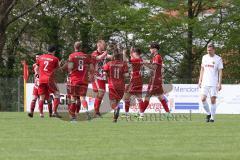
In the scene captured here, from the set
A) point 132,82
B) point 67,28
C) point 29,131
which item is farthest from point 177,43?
point 29,131

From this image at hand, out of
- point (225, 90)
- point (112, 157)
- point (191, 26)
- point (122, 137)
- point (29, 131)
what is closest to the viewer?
point (112, 157)

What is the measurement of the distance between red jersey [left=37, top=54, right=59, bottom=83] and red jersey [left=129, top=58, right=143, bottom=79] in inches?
91.3

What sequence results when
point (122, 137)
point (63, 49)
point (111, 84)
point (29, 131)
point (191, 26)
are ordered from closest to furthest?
point (122, 137) → point (29, 131) → point (111, 84) → point (191, 26) → point (63, 49)

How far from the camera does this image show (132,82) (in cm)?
2223

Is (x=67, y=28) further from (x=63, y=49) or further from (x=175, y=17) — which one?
(x=175, y=17)

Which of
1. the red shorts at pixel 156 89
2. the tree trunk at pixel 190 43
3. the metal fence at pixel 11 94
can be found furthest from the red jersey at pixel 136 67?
the tree trunk at pixel 190 43

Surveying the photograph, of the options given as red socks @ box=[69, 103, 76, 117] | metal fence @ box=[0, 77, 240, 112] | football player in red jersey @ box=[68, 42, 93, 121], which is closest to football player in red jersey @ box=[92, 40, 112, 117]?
football player in red jersey @ box=[68, 42, 93, 121]

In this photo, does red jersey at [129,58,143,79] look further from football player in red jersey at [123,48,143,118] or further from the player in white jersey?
the player in white jersey

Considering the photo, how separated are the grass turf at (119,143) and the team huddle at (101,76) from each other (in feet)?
12.5

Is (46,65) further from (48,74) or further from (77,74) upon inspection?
(77,74)

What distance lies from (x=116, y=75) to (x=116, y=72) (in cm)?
16

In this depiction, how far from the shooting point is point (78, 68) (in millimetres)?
20250

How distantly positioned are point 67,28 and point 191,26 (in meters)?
11.4

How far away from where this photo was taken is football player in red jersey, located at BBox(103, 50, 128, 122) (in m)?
20.2
